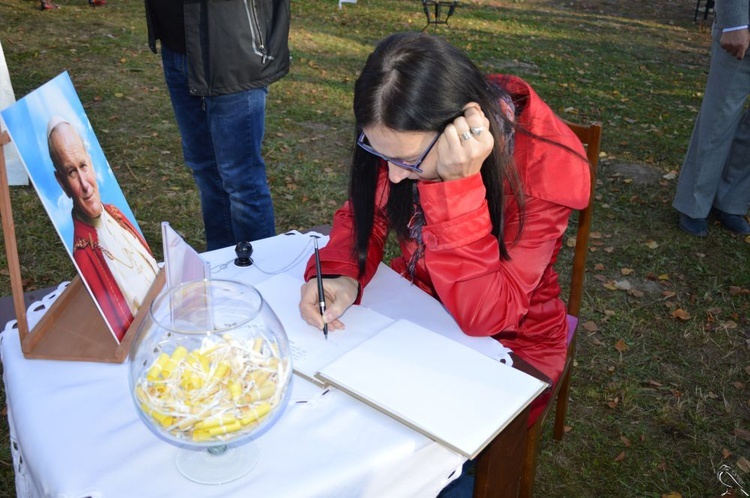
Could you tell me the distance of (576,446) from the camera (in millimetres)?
2758

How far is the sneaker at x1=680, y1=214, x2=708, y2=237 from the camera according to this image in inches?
170

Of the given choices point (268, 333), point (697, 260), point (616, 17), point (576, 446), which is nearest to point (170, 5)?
point (268, 333)

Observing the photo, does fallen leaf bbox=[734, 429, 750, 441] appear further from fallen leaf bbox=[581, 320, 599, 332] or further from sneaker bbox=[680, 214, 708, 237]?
sneaker bbox=[680, 214, 708, 237]

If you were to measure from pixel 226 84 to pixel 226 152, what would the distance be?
0.93 feet

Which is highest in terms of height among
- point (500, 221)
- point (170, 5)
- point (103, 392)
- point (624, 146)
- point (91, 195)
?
point (170, 5)

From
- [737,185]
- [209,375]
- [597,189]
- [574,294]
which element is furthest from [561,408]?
[597,189]

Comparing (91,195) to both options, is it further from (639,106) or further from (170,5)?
(639,106)

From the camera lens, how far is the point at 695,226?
171 inches

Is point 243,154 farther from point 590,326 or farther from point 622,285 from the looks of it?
point 622,285

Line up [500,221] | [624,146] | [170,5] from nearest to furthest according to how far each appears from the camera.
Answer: [500,221] < [170,5] < [624,146]

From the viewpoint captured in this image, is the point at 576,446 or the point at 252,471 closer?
the point at 252,471

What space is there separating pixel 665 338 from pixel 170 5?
9.24 ft

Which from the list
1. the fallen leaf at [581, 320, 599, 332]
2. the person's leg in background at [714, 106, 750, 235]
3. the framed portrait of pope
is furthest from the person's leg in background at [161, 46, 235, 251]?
the person's leg in background at [714, 106, 750, 235]

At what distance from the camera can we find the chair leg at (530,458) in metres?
1.92
